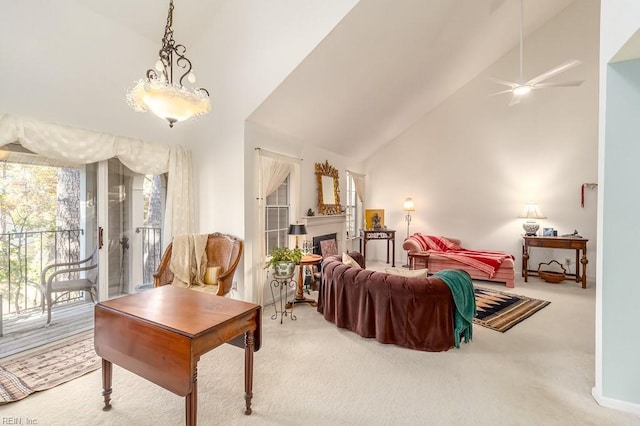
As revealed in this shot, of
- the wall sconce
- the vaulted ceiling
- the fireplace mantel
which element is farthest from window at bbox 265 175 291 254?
the wall sconce

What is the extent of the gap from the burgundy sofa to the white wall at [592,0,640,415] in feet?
3.59

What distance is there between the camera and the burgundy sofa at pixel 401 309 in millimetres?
2811

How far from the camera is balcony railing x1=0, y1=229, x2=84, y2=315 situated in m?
2.84

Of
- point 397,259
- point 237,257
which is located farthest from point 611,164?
point 397,259

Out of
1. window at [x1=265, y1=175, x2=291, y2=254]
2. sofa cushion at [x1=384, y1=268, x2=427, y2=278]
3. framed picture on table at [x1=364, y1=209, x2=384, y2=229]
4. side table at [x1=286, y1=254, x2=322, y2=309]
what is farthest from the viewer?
framed picture on table at [x1=364, y1=209, x2=384, y2=229]

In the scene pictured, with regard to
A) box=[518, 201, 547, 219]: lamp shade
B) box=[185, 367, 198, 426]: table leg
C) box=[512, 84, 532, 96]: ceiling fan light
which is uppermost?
box=[512, 84, 532, 96]: ceiling fan light

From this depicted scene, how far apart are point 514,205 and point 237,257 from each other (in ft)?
18.0

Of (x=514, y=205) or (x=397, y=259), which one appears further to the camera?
(x=397, y=259)

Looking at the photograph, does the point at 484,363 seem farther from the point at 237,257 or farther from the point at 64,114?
the point at 64,114

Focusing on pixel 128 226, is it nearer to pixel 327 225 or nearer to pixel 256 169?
pixel 256 169

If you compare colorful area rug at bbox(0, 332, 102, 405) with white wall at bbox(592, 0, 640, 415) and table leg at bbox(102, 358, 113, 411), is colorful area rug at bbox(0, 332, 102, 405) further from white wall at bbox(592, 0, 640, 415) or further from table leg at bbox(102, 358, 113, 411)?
white wall at bbox(592, 0, 640, 415)

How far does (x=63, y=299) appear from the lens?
10.6 ft

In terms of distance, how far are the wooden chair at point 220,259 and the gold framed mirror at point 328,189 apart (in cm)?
197

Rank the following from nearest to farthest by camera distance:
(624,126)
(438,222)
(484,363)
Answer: (624,126) → (484,363) → (438,222)
